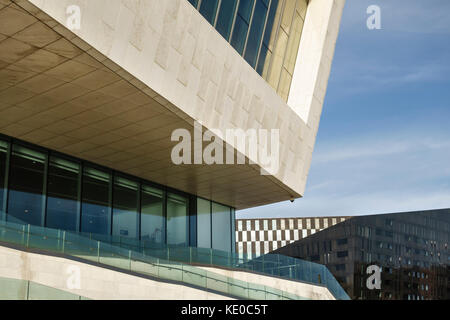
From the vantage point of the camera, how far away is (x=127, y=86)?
15.4 metres

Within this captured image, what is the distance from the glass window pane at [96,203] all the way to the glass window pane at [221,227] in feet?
25.6

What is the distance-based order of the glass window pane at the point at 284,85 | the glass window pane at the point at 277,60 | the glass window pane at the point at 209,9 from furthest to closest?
the glass window pane at the point at 284,85 < the glass window pane at the point at 277,60 < the glass window pane at the point at 209,9

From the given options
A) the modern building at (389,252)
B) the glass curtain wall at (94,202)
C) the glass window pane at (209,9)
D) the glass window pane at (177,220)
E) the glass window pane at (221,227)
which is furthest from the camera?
the modern building at (389,252)

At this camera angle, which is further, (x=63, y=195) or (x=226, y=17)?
(x=63, y=195)

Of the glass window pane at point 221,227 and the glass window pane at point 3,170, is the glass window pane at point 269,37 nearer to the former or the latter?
the glass window pane at point 221,227

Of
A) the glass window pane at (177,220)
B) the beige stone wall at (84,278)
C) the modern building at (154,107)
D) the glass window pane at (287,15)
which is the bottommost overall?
the beige stone wall at (84,278)

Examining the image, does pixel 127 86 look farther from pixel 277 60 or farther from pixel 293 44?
pixel 293 44

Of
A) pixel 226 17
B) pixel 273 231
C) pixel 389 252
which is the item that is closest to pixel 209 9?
pixel 226 17

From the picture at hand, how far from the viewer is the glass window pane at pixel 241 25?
21.6m

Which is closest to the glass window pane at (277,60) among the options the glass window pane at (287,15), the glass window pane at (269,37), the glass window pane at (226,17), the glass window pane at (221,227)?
the glass window pane at (287,15)

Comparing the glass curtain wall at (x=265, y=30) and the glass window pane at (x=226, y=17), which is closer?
the glass window pane at (x=226, y=17)

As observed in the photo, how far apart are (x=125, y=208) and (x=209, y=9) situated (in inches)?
383
